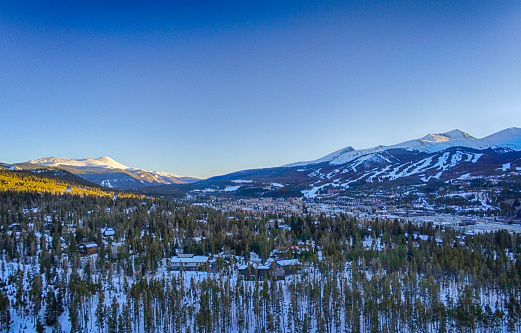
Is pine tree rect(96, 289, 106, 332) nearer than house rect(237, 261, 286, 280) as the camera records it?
Yes

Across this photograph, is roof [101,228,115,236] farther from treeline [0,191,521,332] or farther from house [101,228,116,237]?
treeline [0,191,521,332]

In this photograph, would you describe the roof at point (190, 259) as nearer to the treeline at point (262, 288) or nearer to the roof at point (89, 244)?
the treeline at point (262, 288)

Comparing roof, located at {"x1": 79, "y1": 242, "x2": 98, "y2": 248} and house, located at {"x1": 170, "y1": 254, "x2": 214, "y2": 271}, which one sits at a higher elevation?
roof, located at {"x1": 79, "y1": 242, "x2": 98, "y2": 248}

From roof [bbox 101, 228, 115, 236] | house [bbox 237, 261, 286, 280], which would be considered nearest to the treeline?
house [bbox 237, 261, 286, 280]

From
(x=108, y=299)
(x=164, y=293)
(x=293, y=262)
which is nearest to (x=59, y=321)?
(x=108, y=299)

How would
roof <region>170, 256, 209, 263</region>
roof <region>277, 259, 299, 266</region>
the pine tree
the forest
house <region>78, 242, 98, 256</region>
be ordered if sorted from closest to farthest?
the pine tree < the forest < roof <region>277, 259, 299, 266</region> < roof <region>170, 256, 209, 263</region> < house <region>78, 242, 98, 256</region>

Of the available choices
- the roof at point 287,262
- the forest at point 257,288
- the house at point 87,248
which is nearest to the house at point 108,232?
the forest at point 257,288
